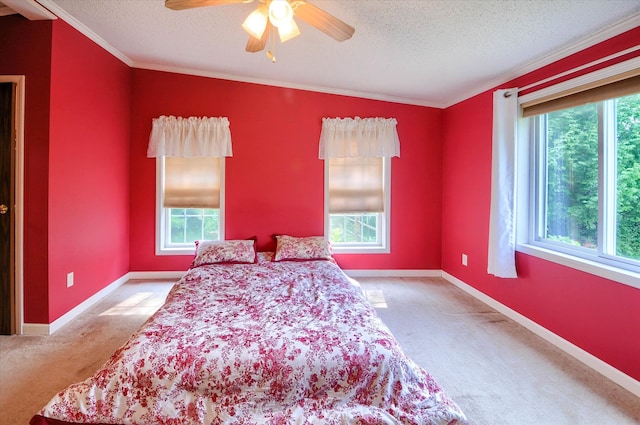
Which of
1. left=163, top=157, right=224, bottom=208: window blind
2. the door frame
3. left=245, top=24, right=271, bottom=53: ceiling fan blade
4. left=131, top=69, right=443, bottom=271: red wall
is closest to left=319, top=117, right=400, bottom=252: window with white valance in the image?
left=131, top=69, right=443, bottom=271: red wall

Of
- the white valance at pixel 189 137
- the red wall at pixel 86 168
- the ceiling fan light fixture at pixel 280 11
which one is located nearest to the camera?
the ceiling fan light fixture at pixel 280 11

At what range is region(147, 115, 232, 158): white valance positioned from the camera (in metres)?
4.16

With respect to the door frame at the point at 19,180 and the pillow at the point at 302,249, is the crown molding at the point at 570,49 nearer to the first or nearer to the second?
the pillow at the point at 302,249

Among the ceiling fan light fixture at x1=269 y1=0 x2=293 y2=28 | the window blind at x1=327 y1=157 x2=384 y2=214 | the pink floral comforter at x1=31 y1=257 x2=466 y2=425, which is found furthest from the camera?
the window blind at x1=327 y1=157 x2=384 y2=214

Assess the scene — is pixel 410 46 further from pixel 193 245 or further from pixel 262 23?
pixel 193 245

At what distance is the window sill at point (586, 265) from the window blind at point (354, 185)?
1862mm

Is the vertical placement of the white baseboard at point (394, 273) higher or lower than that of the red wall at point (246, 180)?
lower

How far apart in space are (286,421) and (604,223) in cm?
256

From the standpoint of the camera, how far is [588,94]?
250 centimetres

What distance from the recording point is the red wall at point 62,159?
9.03 feet

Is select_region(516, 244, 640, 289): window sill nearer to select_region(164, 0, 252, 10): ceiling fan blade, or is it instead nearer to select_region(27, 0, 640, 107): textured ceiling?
select_region(27, 0, 640, 107): textured ceiling

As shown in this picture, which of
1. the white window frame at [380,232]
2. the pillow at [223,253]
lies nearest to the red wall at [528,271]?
the white window frame at [380,232]

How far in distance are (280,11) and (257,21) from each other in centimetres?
22

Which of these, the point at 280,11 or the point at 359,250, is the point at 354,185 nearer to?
the point at 359,250
